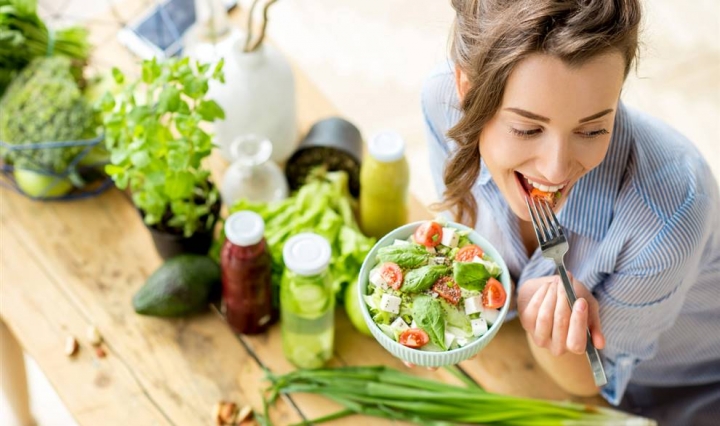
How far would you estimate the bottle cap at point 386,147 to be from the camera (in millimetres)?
1629

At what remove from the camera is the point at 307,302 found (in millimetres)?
1480

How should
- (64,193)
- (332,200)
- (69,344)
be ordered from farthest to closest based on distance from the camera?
(64,193) < (332,200) < (69,344)

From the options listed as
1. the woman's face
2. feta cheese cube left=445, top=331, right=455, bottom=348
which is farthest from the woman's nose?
feta cheese cube left=445, top=331, right=455, bottom=348

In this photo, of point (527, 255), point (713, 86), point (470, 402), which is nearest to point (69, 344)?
point (470, 402)

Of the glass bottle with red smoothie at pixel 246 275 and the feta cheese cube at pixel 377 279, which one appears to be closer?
the feta cheese cube at pixel 377 279

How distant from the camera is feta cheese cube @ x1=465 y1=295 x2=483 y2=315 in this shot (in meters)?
1.18

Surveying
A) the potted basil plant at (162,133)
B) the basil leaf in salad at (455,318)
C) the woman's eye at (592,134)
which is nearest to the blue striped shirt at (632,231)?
the woman's eye at (592,134)

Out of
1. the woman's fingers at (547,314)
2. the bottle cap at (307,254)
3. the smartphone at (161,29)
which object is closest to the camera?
the woman's fingers at (547,314)

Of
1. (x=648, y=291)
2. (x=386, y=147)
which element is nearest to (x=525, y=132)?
(x=648, y=291)

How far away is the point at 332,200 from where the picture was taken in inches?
68.3

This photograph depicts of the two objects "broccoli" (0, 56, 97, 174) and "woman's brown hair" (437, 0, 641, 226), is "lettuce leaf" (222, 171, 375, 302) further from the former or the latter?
"woman's brown hair" (437, 0, 641, 226)

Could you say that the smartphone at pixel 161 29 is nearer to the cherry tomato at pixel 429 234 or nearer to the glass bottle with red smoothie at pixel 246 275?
the glass bottle with red smoothie at pixel 246 275

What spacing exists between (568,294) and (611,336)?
Result: 362 mm

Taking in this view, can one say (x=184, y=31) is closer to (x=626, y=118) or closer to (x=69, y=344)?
(x=69, y=344)
